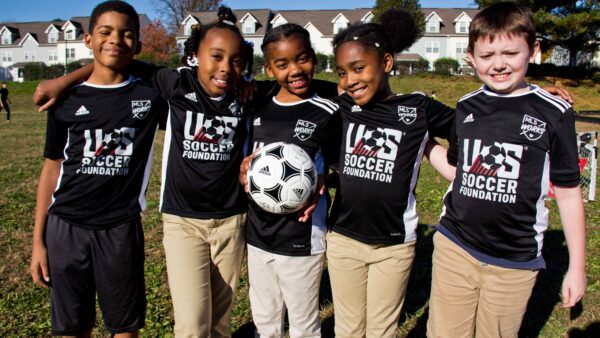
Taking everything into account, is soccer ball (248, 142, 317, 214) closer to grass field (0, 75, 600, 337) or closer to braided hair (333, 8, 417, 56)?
braided hair (333, 8, 417, 56)

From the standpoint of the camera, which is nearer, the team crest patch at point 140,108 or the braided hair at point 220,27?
the team crest patch at point 140,108

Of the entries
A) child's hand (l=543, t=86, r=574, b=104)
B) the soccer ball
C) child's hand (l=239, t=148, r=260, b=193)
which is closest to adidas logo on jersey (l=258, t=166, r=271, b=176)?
the soccer ball

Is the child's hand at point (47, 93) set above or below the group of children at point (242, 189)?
above

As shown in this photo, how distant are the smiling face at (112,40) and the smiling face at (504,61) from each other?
206 centimetres

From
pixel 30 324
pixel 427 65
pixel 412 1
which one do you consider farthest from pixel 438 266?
pixel 412 1

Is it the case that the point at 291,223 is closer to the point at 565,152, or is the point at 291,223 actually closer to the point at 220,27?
the point at 220,27

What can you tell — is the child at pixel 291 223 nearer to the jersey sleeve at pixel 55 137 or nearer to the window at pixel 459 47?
the jersey sleeve at pixel 55 137

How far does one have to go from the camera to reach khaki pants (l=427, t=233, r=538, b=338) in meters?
2.60

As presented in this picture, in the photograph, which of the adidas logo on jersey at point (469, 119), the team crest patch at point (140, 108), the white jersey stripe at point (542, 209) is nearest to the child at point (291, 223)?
the team crest patch at point (140, 108)

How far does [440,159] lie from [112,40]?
83.5 inches

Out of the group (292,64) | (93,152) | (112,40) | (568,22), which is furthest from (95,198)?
(568,22)

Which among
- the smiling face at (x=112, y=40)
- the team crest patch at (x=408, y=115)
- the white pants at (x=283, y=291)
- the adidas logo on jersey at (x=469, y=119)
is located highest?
the smiling face at (x=112, y=40)

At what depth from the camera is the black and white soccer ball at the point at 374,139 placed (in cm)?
293

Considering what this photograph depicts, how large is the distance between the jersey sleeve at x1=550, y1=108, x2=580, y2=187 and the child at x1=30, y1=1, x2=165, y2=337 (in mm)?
2362
